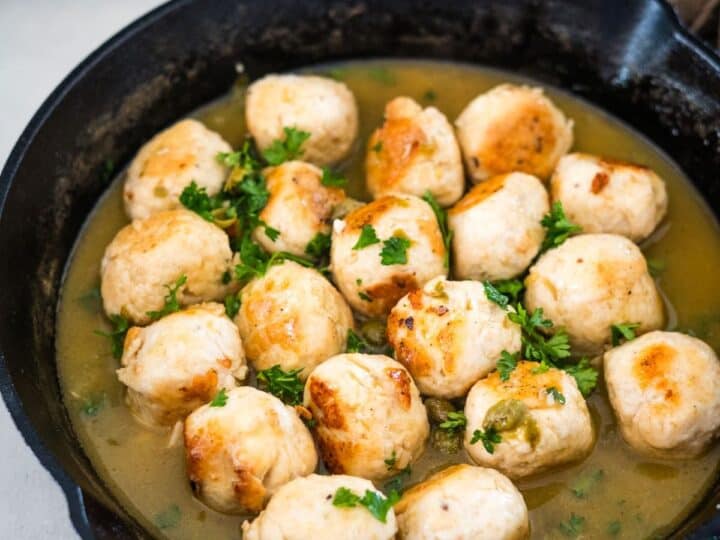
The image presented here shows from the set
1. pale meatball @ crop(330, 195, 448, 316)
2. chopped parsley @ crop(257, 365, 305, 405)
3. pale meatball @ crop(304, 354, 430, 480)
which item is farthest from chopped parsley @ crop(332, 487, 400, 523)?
pale meatball @ crop(330, 195, 448, 316)

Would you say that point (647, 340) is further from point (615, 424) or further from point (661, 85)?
point (661, 85)

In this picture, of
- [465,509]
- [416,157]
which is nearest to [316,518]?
[465,509]

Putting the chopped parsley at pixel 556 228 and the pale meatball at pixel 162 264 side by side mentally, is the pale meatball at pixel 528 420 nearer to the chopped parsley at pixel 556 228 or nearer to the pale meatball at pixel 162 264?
the chopped parsley at pixel 556 228

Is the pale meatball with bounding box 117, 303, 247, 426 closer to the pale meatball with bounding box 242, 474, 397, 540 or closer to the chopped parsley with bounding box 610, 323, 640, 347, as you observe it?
the pale meatball with bounding box 242, 474, 397, 540

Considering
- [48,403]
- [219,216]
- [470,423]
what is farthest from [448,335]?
[48,403]

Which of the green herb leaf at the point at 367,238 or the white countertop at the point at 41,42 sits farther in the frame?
the white countertop at the point at 41,42

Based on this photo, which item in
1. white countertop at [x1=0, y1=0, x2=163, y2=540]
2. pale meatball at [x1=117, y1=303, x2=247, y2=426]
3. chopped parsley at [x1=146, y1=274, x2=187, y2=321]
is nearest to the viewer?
pale meatball at [x1=117, y1=303, x2=247, y2=426]

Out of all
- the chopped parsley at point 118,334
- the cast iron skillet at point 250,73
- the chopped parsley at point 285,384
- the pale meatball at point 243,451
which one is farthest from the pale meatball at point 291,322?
the cast iron skillet at point 250,73

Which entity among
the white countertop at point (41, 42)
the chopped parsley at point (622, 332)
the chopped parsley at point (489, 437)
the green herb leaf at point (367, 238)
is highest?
the chopped parsley at point (622, 332)
